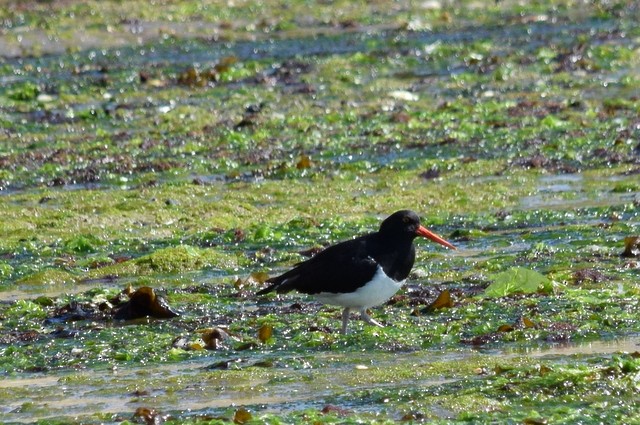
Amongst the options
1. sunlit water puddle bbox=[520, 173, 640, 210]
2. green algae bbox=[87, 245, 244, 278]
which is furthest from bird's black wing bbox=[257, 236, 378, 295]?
sunlit water puddle bbox=[520, 173, 640, 210]

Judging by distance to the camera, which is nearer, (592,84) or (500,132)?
(500,132)

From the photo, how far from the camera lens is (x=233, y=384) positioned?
22.7 ft

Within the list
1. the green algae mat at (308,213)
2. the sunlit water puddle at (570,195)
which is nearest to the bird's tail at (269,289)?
the green algae mat at (308,213)

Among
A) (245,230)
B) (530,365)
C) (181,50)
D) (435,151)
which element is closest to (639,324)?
(530,365)

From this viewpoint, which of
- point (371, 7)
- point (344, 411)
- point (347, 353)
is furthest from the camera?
point (371, 7)

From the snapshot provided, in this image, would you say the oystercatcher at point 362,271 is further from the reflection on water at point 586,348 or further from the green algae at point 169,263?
the green algae at point 169,263

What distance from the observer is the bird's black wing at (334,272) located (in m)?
7.97

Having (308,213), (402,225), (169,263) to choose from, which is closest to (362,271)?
(402,225)

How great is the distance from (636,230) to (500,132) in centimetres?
472

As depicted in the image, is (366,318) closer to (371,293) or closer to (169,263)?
(371,293)

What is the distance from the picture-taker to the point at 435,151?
14.4 metres

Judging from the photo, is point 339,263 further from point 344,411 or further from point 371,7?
point 371,7

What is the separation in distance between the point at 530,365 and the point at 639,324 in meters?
1.13

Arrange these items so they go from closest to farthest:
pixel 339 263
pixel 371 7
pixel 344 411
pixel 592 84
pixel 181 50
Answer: pixel 344 411 < pixel 339 263 < pixel 592 84 < pixel 181 50 < pixel 371 7
